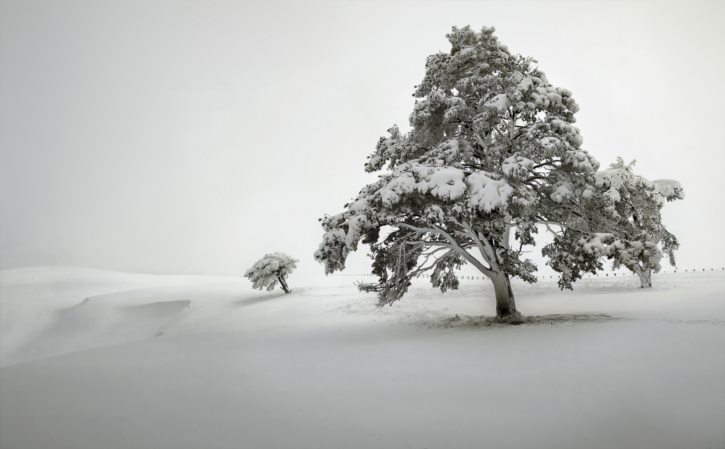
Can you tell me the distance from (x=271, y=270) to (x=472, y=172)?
50.0ft

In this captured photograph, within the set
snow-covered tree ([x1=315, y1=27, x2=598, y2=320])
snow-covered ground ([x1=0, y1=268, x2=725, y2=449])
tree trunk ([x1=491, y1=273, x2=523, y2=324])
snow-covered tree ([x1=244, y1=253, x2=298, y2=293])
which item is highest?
snow-covered tree ([x1=315, y1=27, x2=598, y2=320])

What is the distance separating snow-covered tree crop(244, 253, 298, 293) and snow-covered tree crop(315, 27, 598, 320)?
11119 millimetres

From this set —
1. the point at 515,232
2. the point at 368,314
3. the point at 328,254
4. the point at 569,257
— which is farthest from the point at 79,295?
the point at 569,257

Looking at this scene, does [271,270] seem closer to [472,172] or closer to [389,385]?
[472,172]

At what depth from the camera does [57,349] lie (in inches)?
510

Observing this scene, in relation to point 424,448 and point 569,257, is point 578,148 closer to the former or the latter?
point 569,257

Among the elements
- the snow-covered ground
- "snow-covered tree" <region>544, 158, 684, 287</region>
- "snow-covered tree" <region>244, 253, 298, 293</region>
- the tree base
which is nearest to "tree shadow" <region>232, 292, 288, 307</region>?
"snow-covered tree" <region>244, 253, 298, 293</region>

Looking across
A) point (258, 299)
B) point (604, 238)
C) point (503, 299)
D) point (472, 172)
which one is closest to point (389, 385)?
point (472, 172)

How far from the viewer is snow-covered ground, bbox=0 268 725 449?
468 cm

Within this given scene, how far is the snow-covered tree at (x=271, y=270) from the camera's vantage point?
2281 centimetres

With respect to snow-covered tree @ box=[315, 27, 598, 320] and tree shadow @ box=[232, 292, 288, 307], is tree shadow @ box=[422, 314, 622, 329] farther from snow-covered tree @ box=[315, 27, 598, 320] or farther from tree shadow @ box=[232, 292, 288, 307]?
tree shadow @ box=[232, 292, 288, 307]

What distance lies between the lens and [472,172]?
10547mm

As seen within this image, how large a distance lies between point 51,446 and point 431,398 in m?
4.82

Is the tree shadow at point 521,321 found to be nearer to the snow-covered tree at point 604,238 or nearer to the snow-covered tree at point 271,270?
the snow-covered tree at point 604,238
